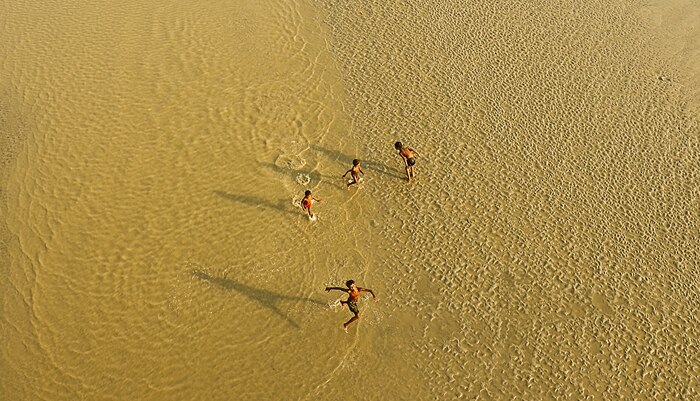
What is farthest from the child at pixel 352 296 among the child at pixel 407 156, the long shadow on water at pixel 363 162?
the long shadow on water at pixel 363 162

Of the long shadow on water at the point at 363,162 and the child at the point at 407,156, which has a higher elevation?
the child at the point at 407,156

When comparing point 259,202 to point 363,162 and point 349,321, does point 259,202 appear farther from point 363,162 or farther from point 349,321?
point 349,321

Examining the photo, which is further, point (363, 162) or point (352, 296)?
point (363, 162)

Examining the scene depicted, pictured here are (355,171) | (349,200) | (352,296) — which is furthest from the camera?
(349,200)

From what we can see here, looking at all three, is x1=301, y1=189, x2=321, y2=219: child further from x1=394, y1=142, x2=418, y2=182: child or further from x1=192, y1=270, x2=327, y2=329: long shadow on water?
x1=394, y1=142, x2=418, y2=182: child

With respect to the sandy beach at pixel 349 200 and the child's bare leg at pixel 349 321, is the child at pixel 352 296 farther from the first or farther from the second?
the sandy beach at pixel 349 200

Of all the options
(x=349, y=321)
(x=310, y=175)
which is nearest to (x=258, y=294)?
(x=349, y=321)

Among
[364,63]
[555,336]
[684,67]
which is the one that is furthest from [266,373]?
[684,67]
